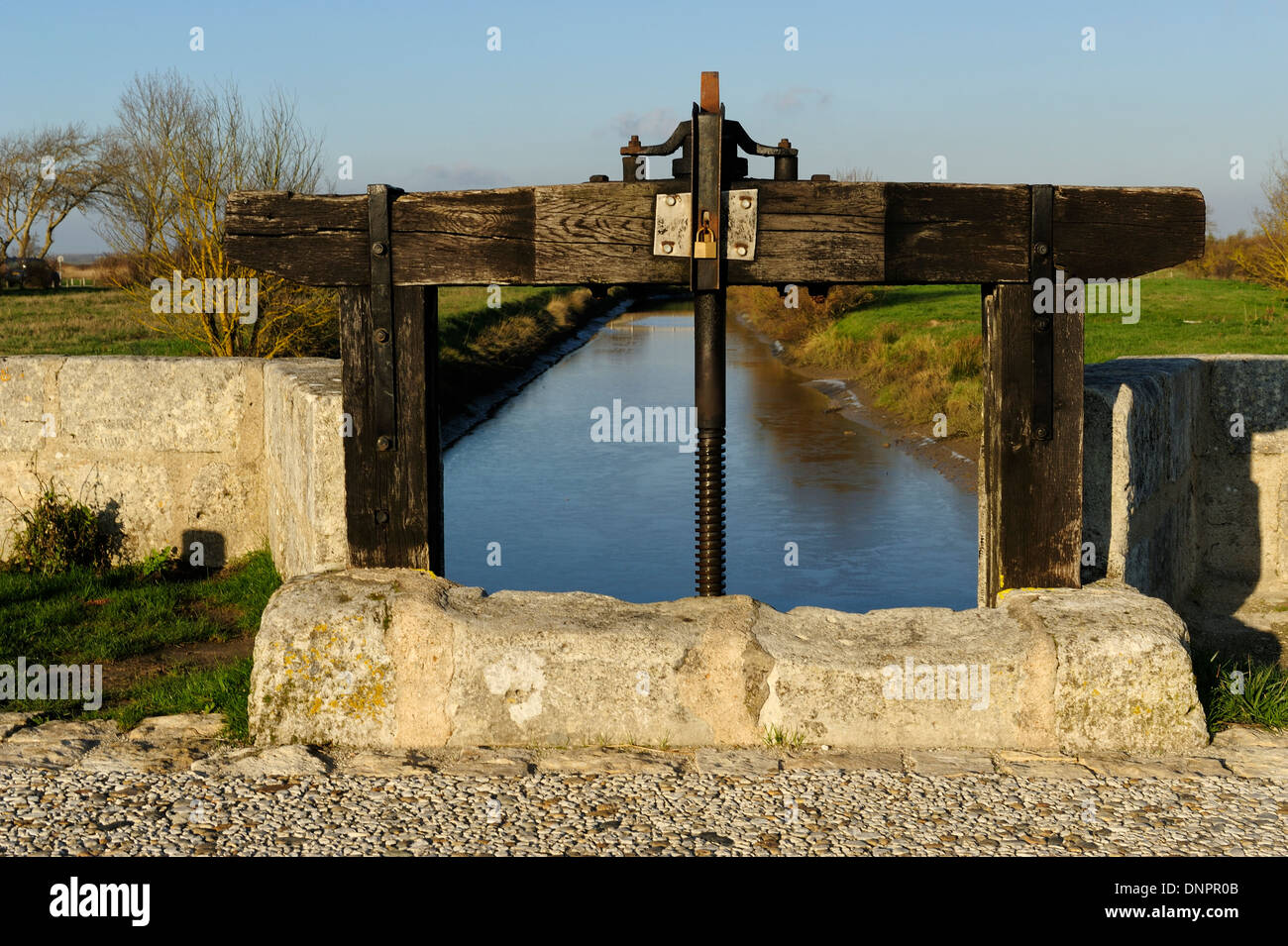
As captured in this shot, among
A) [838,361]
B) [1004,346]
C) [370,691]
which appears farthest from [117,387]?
[838,361]

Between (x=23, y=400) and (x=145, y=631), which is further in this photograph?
(x=23, y=400)

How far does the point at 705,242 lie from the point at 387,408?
1.51 m

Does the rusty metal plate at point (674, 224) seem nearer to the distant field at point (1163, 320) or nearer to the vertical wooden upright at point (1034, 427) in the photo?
the vertical wooden upright at point (1034, 427)

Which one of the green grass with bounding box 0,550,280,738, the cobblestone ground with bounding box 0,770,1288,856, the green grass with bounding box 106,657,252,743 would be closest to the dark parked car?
the green grass with bounding box 0,550,280,738

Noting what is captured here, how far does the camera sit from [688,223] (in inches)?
207

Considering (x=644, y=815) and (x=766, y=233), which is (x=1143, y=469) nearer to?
(x=766, y=233)

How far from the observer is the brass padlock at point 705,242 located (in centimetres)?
523

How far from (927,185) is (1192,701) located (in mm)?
2287

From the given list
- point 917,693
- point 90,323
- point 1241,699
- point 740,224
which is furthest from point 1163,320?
point 917,693

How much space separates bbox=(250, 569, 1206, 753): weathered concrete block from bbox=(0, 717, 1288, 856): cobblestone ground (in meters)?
0.11

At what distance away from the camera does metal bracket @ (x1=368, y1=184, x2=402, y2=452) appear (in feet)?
17.4

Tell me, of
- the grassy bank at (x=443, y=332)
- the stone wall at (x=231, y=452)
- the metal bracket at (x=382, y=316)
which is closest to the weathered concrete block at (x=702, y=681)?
the metal bracket at (x=382, y=316)

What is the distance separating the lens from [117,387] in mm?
8641

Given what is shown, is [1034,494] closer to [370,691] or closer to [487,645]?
[487,645]
